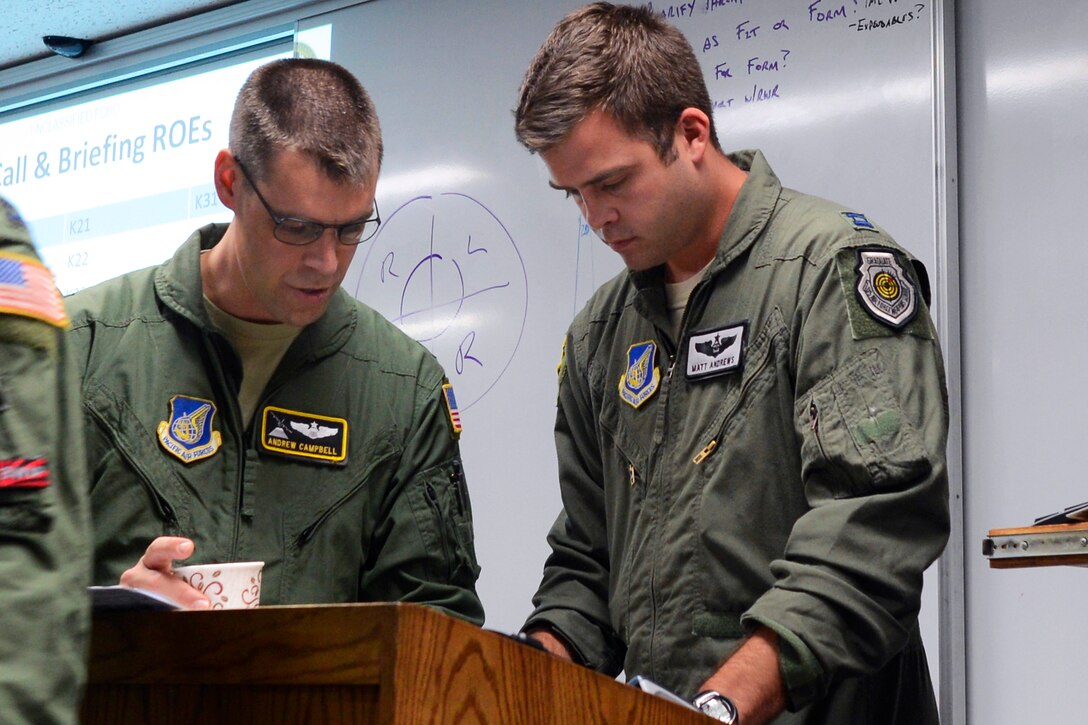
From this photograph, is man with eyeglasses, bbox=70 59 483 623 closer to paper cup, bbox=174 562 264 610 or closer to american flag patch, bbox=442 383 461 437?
american flag patch, bbox=442 383 461 437

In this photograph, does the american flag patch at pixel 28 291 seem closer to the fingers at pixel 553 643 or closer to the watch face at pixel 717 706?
the watch face at pixel 717 706

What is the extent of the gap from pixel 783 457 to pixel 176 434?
763 millimetres

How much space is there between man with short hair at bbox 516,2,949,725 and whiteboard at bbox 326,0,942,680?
0.90 metres

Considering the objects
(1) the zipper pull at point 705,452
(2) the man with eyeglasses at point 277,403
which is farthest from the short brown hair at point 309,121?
(1) the zipper pull at point 705,452

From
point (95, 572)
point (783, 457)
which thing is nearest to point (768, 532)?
point (783, 457)

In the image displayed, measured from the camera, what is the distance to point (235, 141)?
182 centimetres

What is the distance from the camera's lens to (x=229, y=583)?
49.9 inches

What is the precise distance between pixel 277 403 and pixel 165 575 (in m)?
0.52

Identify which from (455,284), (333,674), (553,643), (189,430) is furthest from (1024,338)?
(333,674)

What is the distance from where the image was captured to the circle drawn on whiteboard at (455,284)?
3.15 m

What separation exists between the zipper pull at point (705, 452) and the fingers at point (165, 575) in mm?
597

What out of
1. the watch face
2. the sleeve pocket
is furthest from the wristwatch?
the sleeve pocket

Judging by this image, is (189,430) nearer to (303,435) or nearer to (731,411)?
(303,435)

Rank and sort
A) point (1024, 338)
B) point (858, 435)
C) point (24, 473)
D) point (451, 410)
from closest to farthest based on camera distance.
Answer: point (24, 473) < point (858, 435) < point (451, 410) < point (1024, 338)
